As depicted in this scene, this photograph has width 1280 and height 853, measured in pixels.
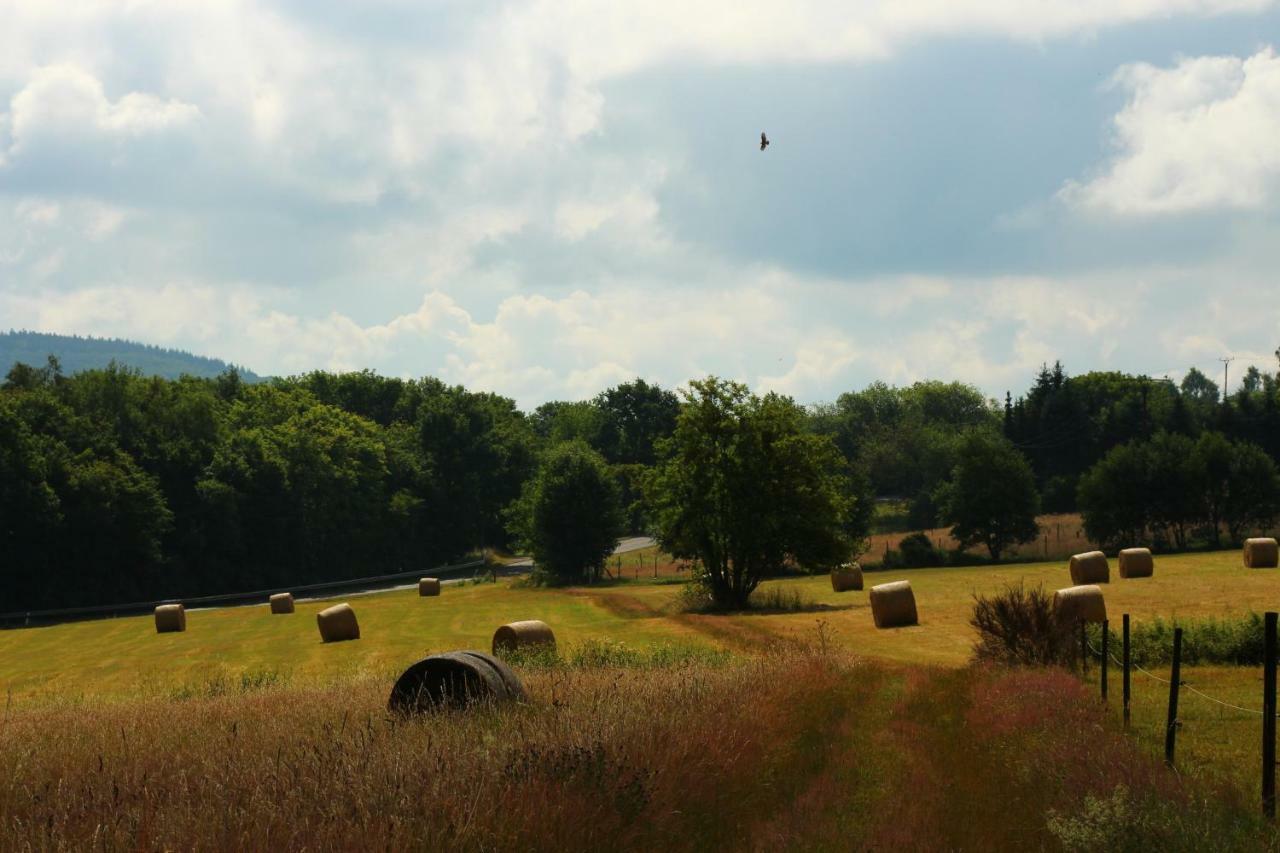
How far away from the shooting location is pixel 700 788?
43.3ft

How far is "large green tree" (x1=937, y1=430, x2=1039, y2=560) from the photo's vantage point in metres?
88.6

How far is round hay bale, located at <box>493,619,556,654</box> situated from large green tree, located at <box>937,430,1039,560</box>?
6366cm

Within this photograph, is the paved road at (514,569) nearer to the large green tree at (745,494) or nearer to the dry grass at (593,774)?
the large green tree at (745,494)

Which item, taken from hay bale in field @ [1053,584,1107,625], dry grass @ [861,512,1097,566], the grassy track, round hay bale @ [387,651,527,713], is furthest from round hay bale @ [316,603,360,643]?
dry grass @ [861,512,1097,566]

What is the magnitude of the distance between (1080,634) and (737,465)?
2612 centimetres

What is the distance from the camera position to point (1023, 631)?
2455 centimetres

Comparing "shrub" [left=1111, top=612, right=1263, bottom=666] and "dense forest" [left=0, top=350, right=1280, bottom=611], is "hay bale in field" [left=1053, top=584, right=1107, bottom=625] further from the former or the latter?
"dense forest" [left=0, top=350, right=1280, bottom=611]

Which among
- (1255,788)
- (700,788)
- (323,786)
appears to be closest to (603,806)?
(700,788)

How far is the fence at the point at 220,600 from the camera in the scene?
7462 centimetres

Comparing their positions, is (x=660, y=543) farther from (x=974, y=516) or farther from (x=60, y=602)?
(x=60, y=602)

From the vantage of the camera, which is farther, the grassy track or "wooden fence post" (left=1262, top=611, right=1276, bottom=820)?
the grassy track

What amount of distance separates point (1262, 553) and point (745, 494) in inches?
1047

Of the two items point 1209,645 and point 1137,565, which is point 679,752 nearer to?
point 1209,645

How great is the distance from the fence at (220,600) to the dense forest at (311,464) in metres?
2.40
